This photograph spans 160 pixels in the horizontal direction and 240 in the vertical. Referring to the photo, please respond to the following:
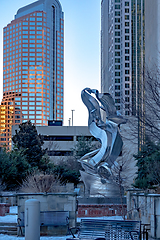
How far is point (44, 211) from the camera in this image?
1277 centimetres

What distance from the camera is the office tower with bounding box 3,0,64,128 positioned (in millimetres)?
147625

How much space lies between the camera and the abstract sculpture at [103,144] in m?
24.0

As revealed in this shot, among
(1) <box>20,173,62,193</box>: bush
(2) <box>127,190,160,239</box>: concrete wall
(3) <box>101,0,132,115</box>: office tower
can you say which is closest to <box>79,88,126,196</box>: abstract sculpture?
(1) <box>20,173,62,193</box>: bush

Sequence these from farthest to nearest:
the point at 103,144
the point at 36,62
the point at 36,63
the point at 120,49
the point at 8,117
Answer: the point at 36,63
the point at 36,62
the point at 8,117
the point at 120,49
the point at 103,144

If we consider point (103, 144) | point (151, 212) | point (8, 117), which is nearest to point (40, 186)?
point (151, 212)

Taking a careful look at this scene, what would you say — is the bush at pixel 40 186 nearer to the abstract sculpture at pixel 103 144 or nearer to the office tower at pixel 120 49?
the abstract sculpture at pixel 103 144

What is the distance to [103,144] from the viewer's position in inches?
971

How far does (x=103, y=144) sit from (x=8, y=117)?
12513cm

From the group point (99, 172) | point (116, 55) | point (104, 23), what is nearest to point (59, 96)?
point (104, 23)

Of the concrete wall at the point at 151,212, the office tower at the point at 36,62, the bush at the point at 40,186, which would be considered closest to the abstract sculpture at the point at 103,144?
the bush at the point at 40,186

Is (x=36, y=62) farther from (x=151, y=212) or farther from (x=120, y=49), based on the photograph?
(x=151, y=212)

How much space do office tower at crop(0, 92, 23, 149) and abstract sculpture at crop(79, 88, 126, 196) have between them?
397ft

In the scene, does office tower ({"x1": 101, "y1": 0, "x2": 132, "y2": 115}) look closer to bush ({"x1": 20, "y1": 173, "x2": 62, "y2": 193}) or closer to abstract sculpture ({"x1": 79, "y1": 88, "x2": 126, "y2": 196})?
abstract sculpture ({"x1": 79, "y1": 88, "x2": 126, "y2": 196})

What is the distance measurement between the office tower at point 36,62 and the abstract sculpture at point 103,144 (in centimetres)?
12081
